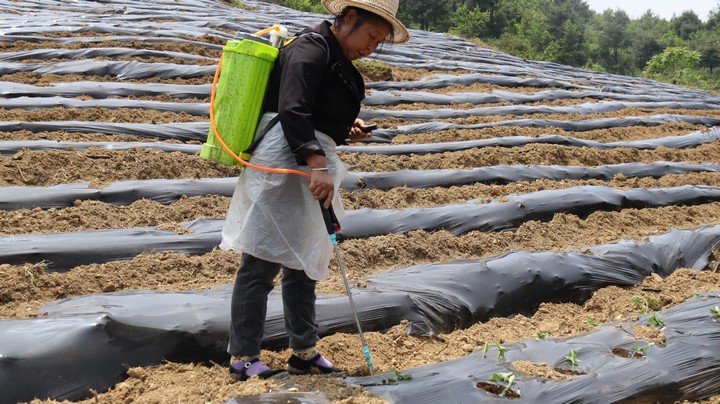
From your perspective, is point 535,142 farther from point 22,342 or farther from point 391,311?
point 22,342

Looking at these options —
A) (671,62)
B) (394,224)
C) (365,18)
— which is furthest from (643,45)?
(365,18)

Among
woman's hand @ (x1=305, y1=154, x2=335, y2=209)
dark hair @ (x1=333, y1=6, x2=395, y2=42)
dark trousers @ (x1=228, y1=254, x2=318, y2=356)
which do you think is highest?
dark hair @ (x1=333, y1=6, x2=395, y2=42)

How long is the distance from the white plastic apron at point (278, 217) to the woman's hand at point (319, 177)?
87 millimetres

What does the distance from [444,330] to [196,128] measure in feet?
8.97

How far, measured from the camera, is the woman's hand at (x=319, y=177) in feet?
5.95

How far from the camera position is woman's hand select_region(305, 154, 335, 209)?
1.81 metres

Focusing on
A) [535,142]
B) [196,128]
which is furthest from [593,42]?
[196,128]

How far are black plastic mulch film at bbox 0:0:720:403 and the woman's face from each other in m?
0.99

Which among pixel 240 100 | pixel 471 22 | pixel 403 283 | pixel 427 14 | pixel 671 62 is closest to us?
pixel 240 100

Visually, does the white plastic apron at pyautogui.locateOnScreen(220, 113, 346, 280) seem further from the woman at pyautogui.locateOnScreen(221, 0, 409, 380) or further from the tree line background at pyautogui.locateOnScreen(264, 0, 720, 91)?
the tree line background at pyautogui.locateOnScreen(264, 0, 720, 91)

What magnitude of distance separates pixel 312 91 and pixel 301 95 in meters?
0.05

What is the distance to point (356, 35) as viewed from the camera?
1.94 m

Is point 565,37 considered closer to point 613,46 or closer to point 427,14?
point 427,14

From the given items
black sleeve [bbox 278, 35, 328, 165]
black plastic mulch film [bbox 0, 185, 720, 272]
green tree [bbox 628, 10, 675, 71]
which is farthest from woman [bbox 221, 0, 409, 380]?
green tree [bbox 628, 10, 675, 71]
